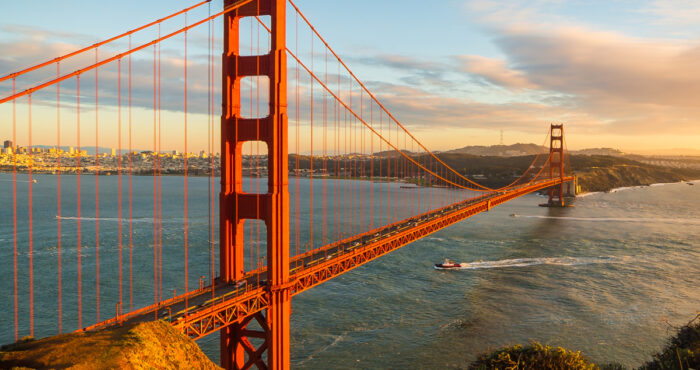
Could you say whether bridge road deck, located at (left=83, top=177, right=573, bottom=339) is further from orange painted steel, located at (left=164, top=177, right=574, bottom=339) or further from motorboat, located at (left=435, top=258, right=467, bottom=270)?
motorboat, located at (left=435, top=258, right=467, bottom=270)

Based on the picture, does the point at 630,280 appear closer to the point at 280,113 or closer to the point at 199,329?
the point at 280,113

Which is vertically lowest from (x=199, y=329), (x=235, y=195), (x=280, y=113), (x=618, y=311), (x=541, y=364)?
(x=618, y=311)

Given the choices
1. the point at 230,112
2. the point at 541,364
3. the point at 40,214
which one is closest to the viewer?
the point at 541,364

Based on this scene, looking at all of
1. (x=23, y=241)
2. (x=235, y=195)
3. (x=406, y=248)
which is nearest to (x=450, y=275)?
(x=406, y=248)

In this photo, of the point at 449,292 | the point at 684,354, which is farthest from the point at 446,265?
the point at 684,354

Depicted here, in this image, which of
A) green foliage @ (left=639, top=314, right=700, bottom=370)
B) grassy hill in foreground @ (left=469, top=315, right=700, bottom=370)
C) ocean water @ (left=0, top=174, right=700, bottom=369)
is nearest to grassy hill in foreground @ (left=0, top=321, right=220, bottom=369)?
ocean water @ (left=0, top=174, right=700, bottom=369)

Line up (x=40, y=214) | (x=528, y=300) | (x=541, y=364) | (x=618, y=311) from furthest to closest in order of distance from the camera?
(x=40, y=214)
(x=528, y=300)
(x=618, y=311)
(x=541, y=364)
